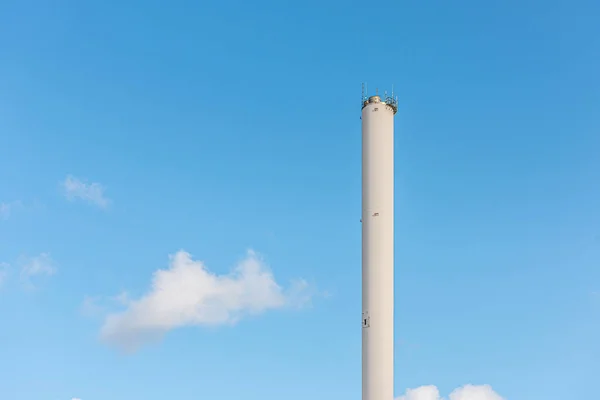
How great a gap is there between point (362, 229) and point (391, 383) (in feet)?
41.5

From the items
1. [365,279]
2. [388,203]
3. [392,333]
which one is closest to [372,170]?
[388,203]

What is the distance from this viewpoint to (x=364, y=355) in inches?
2522

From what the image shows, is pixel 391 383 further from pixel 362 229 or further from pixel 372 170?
pixel 372 170

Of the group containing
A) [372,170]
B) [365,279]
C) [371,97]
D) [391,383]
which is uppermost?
[371,97]

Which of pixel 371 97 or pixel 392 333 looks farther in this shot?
pixel 371 97

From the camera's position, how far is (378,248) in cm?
6619

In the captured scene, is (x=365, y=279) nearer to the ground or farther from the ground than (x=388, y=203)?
nearer to the ground

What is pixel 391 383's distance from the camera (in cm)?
6309

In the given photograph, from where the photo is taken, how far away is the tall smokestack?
63.3 m

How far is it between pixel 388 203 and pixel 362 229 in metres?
3.02

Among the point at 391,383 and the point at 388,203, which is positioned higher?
the point at 388,203

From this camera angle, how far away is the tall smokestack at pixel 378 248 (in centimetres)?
6331

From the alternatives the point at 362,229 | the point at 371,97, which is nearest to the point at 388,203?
the point at 362,229

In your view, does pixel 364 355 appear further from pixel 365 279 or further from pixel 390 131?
pixel 390 131
